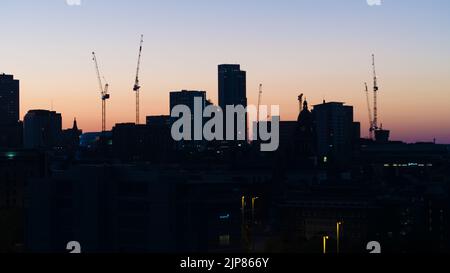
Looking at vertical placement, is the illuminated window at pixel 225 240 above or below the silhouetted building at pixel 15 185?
below

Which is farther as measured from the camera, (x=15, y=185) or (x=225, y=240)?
(x=15, y=185)

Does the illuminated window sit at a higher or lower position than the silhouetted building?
lower

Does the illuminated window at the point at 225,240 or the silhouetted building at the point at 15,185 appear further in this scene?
the silhouetted building at the point at 15,185

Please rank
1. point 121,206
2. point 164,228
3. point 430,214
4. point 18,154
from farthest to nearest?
point 18,154 → point 430,214 → point 121,206 → point 164,228

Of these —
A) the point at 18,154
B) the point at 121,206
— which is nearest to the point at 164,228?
the point at 121,206

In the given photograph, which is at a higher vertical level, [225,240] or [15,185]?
[15,185]

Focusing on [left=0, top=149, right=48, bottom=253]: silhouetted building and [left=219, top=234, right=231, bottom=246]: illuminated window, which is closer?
[left=219, top=234, right=231, bottom=246]: illuminated window

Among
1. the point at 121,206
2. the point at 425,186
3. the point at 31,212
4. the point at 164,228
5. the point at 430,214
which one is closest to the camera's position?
the point at 164,228
